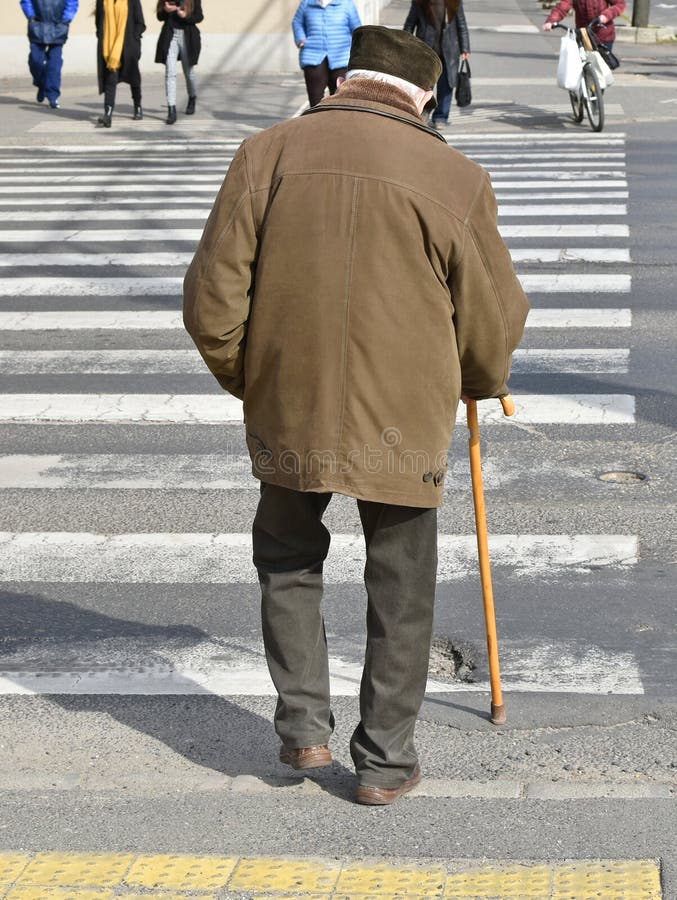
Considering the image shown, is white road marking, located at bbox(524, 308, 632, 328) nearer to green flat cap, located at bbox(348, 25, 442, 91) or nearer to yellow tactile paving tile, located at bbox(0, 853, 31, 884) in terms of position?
green flat cap, located at bbox(348, 25, 442, 91)

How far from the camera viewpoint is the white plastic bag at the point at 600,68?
1773 centimetres

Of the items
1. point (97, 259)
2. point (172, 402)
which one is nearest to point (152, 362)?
point (172, 402)

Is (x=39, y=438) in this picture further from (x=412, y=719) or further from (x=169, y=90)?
(x=169, y=90)

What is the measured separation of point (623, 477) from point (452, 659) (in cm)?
202

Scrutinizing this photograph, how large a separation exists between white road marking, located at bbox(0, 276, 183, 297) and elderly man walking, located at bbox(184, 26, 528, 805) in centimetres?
676

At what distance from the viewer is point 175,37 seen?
19344 millimetres

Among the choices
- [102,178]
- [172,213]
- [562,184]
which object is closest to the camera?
[172,213]

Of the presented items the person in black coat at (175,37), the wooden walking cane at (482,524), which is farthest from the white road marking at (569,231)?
the person in black coat at (175,37)

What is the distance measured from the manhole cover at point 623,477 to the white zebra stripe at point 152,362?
1.71m

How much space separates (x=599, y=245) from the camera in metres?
11.6

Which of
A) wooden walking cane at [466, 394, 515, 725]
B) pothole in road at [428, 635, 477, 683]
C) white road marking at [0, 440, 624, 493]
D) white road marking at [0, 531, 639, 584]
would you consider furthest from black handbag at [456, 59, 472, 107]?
wooden walking cane at [466, 394, 515, 725]

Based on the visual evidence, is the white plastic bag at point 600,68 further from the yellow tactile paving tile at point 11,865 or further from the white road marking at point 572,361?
the yellow tactile paving tile at point 11,865

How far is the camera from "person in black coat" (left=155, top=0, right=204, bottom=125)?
18922 mm

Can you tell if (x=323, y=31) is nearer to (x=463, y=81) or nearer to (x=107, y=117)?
(x=463, y=81)
